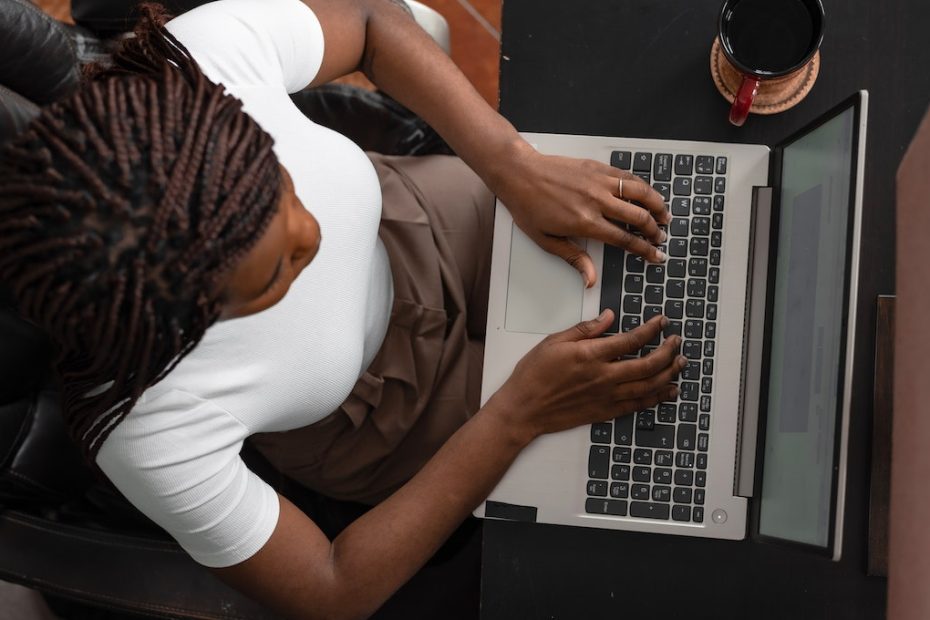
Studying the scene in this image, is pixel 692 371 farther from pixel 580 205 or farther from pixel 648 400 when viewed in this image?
pixel 580 205

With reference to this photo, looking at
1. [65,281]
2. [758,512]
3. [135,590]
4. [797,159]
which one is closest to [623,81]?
[797,159]

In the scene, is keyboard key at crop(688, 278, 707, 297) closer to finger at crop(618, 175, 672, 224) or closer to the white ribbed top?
finger at crop(618, 175, 672, 224)

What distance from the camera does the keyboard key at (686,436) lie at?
81 centimetres

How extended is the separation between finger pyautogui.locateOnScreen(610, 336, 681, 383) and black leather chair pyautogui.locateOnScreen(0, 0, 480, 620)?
0.33 m

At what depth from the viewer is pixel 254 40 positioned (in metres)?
0.72

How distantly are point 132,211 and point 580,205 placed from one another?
17.9 inches

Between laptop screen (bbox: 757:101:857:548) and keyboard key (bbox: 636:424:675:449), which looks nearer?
laptop screen (bbox: 757:101:857:548)

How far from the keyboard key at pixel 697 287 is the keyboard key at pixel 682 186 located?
0.30ft

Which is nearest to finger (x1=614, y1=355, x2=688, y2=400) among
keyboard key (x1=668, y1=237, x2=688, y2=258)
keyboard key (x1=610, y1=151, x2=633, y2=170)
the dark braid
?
keyboard key (x1=668, y1=237, x2=688, y2=258)

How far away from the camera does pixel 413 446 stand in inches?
38.7

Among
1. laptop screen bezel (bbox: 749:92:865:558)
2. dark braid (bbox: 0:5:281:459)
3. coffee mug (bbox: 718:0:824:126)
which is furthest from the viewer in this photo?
coffee mug (bbox: 718:0:824:126)

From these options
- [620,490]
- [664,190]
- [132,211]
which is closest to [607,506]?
[620,490]

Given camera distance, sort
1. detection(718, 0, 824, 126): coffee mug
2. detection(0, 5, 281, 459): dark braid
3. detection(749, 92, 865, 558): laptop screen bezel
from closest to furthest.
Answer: detection(0, 5, 281, 459): dark braid < detection(749, 92, 865, 558): laptop screen bezel < detection(718, 0, 824, 126): coffee mug

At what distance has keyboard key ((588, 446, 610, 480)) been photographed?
0.81 meters
